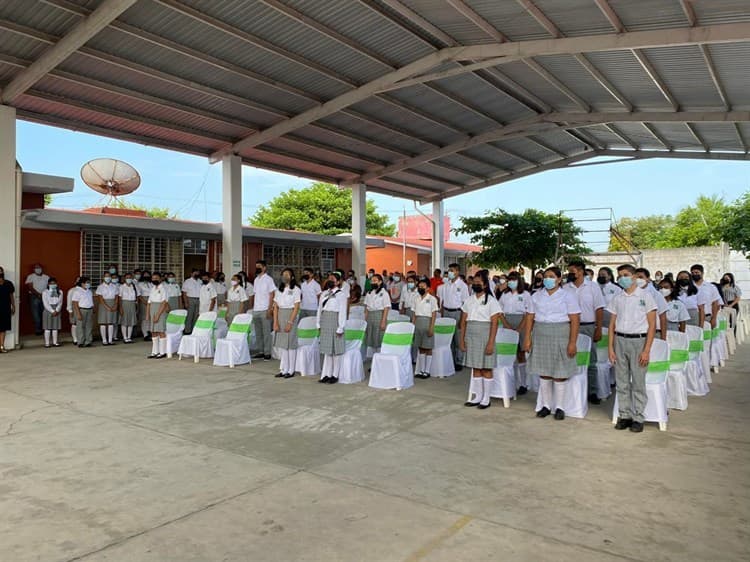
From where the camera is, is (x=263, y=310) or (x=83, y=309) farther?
(x=83, y=309)

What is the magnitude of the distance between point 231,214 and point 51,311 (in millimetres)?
5323

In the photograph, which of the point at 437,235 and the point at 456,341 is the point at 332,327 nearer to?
the point at 456,341

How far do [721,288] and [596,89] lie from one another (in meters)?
5.38

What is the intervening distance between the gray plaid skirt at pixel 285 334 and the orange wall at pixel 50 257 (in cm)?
747

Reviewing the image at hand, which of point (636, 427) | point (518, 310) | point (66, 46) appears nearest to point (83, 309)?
point (66, 46)

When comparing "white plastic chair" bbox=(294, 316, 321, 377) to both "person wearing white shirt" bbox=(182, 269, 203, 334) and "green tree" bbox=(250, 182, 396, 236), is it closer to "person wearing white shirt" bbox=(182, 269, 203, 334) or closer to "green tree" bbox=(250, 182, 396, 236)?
"person wearing white shirt" bbox=(182, 269, 203, 334)

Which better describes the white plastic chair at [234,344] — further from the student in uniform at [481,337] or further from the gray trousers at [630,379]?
the gray trousers at [630,379]

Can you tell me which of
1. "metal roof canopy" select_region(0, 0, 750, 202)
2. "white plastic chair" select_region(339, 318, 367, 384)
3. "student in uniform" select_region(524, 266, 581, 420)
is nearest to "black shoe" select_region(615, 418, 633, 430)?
"student in uniform" select_region(524, 266, 581, 420)

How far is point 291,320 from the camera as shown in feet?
26.6

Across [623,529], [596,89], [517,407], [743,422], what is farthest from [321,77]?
[623,529]

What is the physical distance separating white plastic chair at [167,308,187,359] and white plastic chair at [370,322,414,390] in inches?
180

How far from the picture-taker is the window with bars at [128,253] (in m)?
13.8

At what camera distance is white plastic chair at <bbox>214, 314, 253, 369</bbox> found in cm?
923

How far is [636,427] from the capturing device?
526cm
